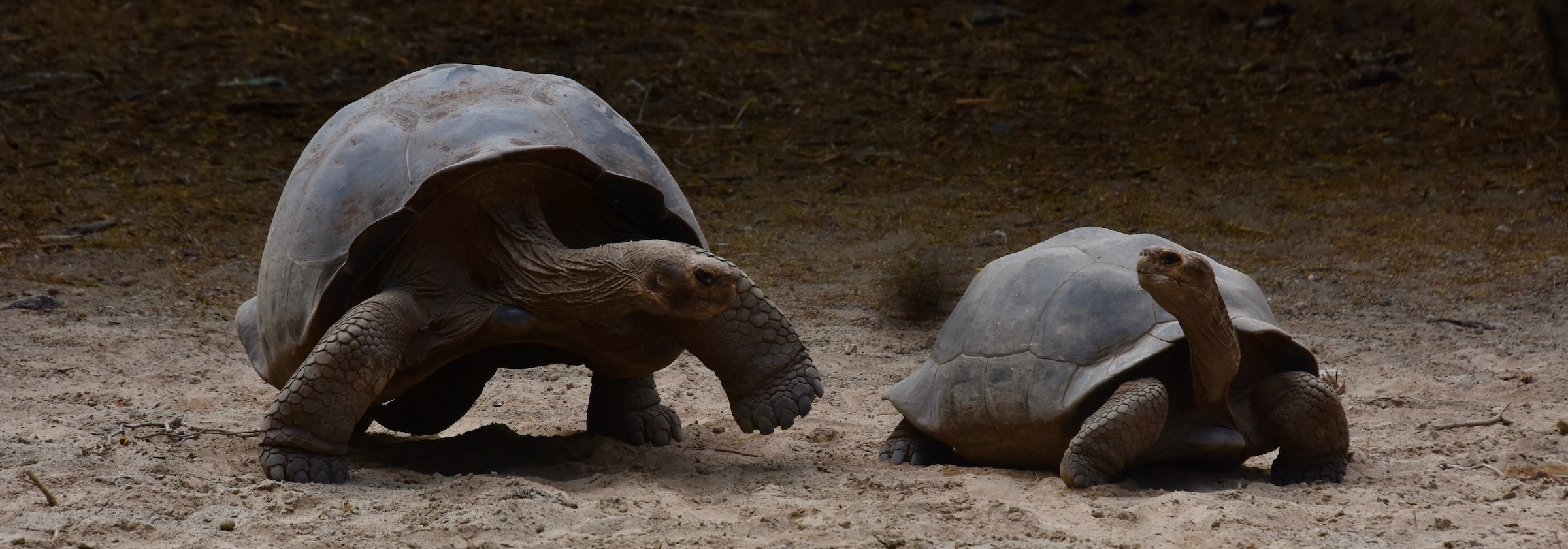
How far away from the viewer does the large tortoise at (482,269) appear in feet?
10.8

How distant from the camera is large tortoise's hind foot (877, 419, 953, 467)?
380 cm

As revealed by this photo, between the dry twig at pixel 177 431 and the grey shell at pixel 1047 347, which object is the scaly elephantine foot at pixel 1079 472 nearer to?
the grey shell at pixel 1047 347

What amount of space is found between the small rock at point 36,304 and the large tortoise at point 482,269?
242 centimetres

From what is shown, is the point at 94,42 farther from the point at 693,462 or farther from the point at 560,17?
the point at 693,462

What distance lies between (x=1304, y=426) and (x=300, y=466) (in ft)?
7.87

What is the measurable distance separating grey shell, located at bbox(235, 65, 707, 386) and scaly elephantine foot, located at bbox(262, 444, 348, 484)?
322 mm

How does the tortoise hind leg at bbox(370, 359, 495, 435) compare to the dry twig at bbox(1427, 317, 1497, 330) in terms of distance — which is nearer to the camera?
the tortoise hind leg at bbox(370, 359, 495, 435)

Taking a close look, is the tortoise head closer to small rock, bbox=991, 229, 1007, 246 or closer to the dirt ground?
the dirt ground

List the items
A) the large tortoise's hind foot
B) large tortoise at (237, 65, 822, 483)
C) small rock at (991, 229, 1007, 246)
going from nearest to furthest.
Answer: large tortoise at (237, 65, 822, 483)
the large tortoise's hind foot
small rock at (991, 229, 1007, 246)

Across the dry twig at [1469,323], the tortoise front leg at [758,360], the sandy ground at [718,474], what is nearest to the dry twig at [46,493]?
the sandy ground at [718,474]

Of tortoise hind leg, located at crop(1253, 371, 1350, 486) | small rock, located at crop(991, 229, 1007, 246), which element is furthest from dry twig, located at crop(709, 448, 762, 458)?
small rock, located at crop(991, 229, 1007, 246)

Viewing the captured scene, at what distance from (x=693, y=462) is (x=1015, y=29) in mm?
7021

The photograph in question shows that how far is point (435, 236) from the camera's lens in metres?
3.55

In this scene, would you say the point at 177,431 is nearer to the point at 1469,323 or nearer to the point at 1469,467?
the point at 1469,467
